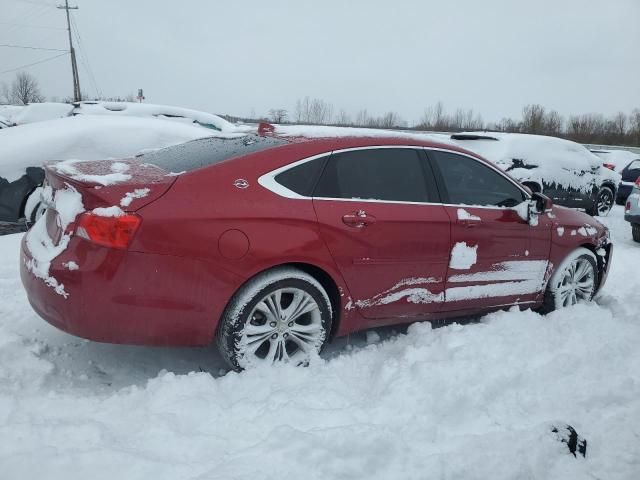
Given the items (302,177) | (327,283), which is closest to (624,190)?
(327,283)

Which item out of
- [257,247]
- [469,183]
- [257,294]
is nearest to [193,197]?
[257,247]

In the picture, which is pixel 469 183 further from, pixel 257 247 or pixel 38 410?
pixel 38 410

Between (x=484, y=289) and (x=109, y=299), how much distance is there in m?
2.65

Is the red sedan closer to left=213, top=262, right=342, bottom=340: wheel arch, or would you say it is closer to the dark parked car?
left=213, top=262, right=342, bottom=340: wheel arch

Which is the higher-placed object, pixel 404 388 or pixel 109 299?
pixel 109 299

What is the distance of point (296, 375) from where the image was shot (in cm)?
300

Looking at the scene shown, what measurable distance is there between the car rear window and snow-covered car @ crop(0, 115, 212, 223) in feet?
8.36

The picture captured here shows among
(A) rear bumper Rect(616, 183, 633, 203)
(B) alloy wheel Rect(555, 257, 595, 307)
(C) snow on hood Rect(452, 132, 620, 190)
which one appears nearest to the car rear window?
(B) alloy wheel Rect(555, 257, 595, 307)

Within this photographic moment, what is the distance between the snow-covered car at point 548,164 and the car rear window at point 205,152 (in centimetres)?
708

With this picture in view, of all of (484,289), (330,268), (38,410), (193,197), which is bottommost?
(38,410)

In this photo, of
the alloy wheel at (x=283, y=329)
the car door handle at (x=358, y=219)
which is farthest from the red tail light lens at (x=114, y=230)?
the car door handle at (x=358, y=219)

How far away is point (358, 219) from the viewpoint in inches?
124

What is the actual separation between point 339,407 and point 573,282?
2793 mm

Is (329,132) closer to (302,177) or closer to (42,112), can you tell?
(302,177)
